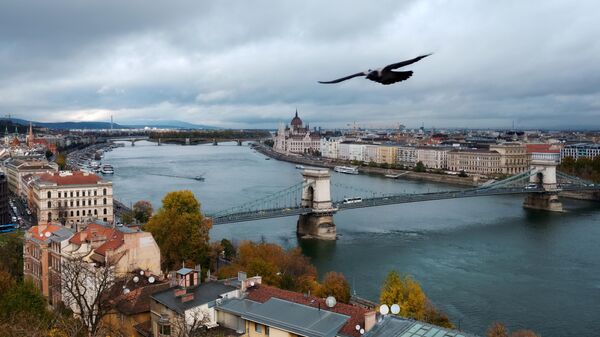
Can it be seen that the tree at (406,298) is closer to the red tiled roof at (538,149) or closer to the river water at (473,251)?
the river water at (473,251)

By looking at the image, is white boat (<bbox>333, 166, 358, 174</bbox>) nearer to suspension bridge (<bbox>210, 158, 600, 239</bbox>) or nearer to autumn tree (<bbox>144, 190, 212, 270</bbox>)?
suspension bridge (<bbox>210, 158, 600, 239</bbox>)

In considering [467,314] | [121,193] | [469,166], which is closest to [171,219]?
[467,314]

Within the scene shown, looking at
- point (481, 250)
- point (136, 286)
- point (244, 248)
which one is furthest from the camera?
point (481, 250)

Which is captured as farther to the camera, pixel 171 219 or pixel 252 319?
pixel 171 219

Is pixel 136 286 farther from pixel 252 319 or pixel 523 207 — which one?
pixel 523 207

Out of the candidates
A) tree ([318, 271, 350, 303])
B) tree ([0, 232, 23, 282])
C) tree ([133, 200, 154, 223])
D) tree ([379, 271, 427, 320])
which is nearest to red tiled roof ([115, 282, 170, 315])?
tree ([318, 271, 350, 303])

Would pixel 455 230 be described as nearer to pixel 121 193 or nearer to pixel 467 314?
pixel 467 314

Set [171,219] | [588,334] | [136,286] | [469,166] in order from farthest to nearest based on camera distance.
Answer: [469,166] → [171,219] → [588,334] → [136,286]

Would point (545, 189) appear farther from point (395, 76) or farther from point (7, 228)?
point (395, 76)

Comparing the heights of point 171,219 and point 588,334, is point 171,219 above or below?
above
